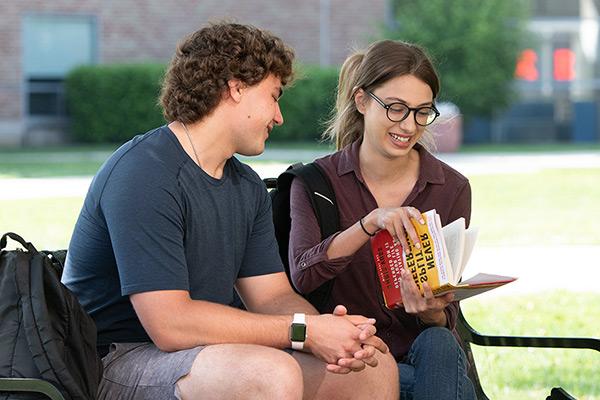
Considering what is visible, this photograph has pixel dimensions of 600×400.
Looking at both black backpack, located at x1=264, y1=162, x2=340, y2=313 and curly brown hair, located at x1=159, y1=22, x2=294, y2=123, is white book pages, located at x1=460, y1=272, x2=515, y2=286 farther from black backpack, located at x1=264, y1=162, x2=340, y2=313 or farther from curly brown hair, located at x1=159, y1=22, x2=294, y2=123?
curly brown hair, located at x1=159, y1=22, x2=294, y2=123

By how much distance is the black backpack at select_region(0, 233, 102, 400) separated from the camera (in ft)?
9.62

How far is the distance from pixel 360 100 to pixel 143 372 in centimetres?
133

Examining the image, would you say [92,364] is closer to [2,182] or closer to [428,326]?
[428,326]

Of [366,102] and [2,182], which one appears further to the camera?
[2,182]

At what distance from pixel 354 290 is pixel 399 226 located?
0.49 meters

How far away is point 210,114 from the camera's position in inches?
134

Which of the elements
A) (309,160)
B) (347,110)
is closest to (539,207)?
(309,160)

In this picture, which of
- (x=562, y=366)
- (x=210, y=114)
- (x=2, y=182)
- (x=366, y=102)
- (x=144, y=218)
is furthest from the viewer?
(x=2, y=182)

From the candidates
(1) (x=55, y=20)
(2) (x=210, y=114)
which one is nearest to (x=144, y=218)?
(2) (x=210, y=114)

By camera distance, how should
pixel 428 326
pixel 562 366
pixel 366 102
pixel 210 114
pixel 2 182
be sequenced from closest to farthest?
1. pixel 210 114
2. pixel 428 326
3. pixel 366 102
4. pixel 562 366
5. pixel 2 182

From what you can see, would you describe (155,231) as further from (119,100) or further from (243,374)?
(119,100)

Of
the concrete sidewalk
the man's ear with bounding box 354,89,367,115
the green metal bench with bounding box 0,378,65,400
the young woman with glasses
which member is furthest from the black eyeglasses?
the concrete sidewalk

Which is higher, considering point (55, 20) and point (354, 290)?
point (55, 20)

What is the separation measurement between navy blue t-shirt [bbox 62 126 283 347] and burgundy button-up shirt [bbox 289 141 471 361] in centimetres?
37
